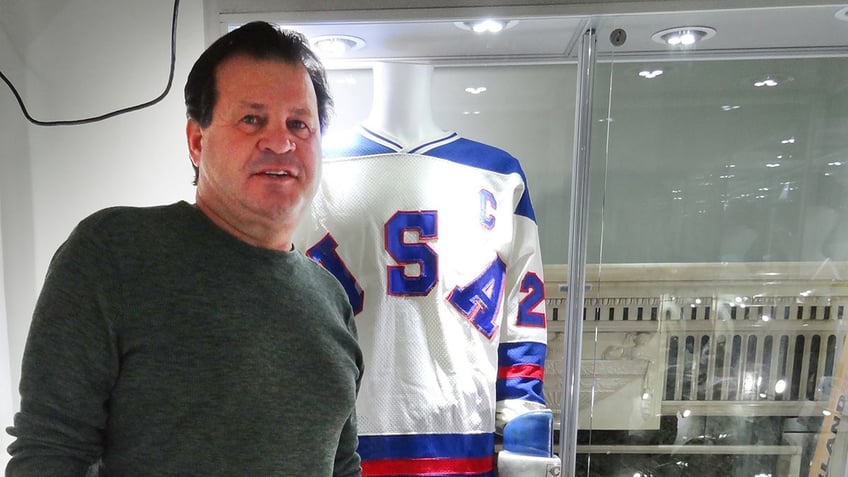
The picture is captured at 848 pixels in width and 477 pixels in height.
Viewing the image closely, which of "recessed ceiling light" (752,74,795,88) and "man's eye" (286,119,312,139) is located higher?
"recessed ceiling light" (752,74,795,88)

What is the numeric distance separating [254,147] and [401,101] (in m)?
0.49

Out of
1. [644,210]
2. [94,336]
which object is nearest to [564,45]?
[644,210]

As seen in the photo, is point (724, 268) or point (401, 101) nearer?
point (401, 101)

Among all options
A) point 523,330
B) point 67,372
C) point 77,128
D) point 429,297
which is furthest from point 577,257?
point 77,128

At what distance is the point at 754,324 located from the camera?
1409 mm

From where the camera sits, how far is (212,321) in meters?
0.66

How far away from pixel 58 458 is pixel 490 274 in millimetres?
770

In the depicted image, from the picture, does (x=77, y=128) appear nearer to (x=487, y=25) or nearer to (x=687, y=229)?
(x=487, y=25)

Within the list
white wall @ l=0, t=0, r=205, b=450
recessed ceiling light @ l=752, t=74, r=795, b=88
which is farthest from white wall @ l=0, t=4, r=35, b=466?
recessed ceiling light @ l=752, t=74, r=795, b=88

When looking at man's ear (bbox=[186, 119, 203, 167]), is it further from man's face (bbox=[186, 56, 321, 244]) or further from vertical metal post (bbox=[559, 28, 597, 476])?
vertical metal post (bbox=[559, 28, 597, 476])

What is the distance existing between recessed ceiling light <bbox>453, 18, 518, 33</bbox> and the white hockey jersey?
229 mm

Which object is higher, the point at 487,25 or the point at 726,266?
the point at 487,25

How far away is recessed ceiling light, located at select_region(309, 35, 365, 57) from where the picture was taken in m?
1.07

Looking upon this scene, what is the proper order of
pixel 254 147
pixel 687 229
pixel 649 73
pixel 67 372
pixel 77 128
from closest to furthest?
1. pixel 67 372
2. pixel 254 147
3. pixel 77 128
4. pixel 649 73
5. pixel 687 229
